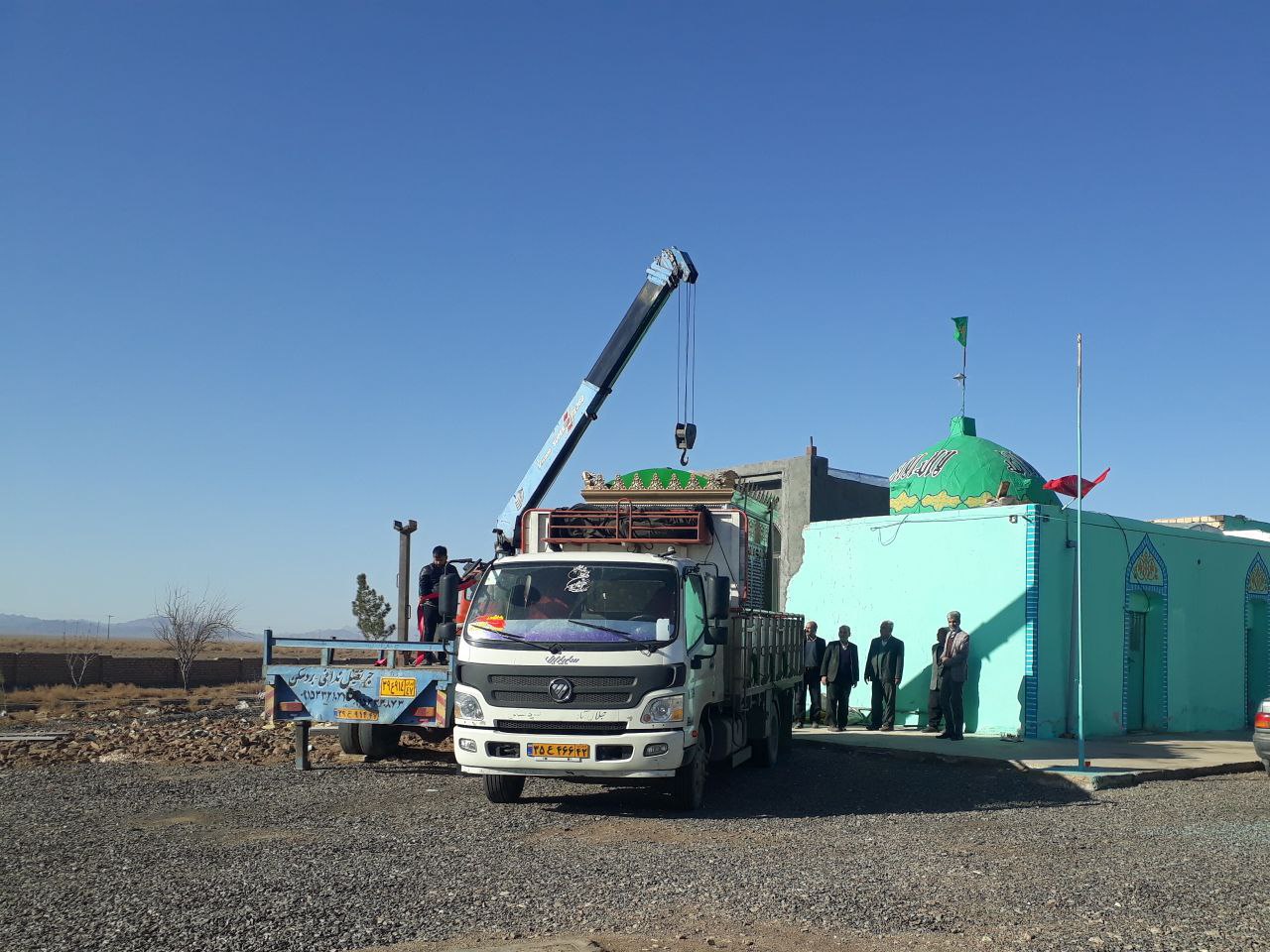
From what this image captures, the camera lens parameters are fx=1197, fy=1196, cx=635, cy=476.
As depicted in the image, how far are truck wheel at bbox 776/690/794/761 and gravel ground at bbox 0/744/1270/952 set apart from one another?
8.68 ft

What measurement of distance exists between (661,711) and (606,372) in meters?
10.2

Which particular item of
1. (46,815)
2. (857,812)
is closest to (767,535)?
(857,812)

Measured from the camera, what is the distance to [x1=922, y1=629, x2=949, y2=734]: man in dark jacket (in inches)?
707

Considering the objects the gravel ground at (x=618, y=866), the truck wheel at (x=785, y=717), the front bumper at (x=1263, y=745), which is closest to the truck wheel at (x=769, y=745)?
the truck wheel at (x=785, y=717)

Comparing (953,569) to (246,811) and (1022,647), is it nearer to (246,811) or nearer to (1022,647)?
(1022,647)

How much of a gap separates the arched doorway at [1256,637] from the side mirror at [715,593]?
16.5 metres

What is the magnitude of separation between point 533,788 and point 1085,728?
10731mm

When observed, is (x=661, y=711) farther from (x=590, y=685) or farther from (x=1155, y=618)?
(x=1155, y=618)

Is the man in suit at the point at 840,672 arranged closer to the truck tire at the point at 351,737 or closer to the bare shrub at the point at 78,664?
the truck tire at the point at 351,737

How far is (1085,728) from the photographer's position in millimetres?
19031

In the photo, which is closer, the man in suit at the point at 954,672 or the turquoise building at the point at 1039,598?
the man in suit at the point at 954,672

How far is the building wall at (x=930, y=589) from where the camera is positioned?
18.6 meters

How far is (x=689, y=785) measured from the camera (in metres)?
10.7

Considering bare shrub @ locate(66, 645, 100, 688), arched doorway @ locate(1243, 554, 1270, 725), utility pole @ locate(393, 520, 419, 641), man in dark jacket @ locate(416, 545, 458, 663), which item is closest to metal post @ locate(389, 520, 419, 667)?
utility pole @ locate(393, 520, 419, 641)
